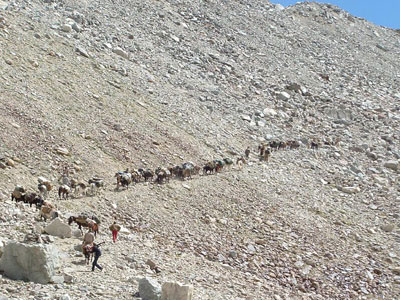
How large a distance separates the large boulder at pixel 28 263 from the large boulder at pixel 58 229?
3136 millimetres

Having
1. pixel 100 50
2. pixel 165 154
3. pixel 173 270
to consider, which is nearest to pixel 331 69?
pixel 100 50

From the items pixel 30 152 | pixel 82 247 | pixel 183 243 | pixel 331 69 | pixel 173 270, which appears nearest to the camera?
pixel 82 247

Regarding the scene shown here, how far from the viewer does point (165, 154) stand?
80.0 ft

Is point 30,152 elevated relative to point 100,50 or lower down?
lower down

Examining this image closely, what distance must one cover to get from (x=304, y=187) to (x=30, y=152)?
1127 centimetres

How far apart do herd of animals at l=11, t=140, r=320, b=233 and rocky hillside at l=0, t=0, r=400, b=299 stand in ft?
1.27

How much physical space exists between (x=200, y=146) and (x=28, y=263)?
14.5 meters

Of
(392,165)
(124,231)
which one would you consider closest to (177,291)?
(124,231)

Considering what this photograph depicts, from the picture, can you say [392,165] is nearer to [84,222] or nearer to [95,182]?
[95,182]

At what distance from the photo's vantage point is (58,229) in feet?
51.9

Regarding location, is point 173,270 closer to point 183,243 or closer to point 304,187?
point 183,243

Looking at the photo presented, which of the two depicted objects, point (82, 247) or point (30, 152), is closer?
point (82, 247)

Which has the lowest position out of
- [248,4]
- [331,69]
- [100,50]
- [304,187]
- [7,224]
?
[7,224]

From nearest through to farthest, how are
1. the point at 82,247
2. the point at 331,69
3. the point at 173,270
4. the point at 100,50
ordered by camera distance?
the point at 82,247
the point at 173,270
the point at 100,50
the point at 331,69
